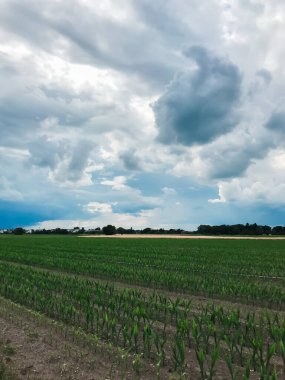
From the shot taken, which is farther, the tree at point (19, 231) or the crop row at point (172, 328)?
the tree at point (19, 231)

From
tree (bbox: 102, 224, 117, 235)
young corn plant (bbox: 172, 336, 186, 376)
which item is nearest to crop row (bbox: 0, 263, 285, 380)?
young corn plant (bbox: 172, 336, 186, 376)

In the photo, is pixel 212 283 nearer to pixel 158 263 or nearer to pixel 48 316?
pixel 48 316

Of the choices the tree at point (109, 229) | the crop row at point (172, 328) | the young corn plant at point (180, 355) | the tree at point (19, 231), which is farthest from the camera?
the tree at point (19, 231)

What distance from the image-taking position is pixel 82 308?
464 inches

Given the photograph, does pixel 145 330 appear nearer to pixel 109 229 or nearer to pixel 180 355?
pixel 180 355

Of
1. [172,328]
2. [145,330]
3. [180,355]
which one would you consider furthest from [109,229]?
[180,355]

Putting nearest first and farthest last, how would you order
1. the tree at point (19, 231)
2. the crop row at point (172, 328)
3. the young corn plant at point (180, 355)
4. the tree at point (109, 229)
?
the young corn plant at point (180, 355) < the crop row at point (172, 328) < the tree at point (109, 229) < the tree at point (19, 231)

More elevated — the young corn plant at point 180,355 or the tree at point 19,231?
the tree at point 19,231

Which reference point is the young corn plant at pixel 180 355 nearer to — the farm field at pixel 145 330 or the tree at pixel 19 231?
the farm field at pixel 145 330

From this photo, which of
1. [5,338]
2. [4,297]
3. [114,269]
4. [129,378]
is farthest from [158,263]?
[129,378]

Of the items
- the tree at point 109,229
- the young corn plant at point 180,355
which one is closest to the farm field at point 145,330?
the young corn plant at point 180,355

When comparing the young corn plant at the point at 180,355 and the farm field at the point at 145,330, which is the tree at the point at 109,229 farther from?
the young corn plant at the point at 180,355

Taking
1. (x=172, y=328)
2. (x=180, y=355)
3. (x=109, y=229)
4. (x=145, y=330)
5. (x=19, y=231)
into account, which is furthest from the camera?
(x=19, y=231)

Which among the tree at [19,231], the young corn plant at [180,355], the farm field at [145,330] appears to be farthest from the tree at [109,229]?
the young corn plant at [180,355]
